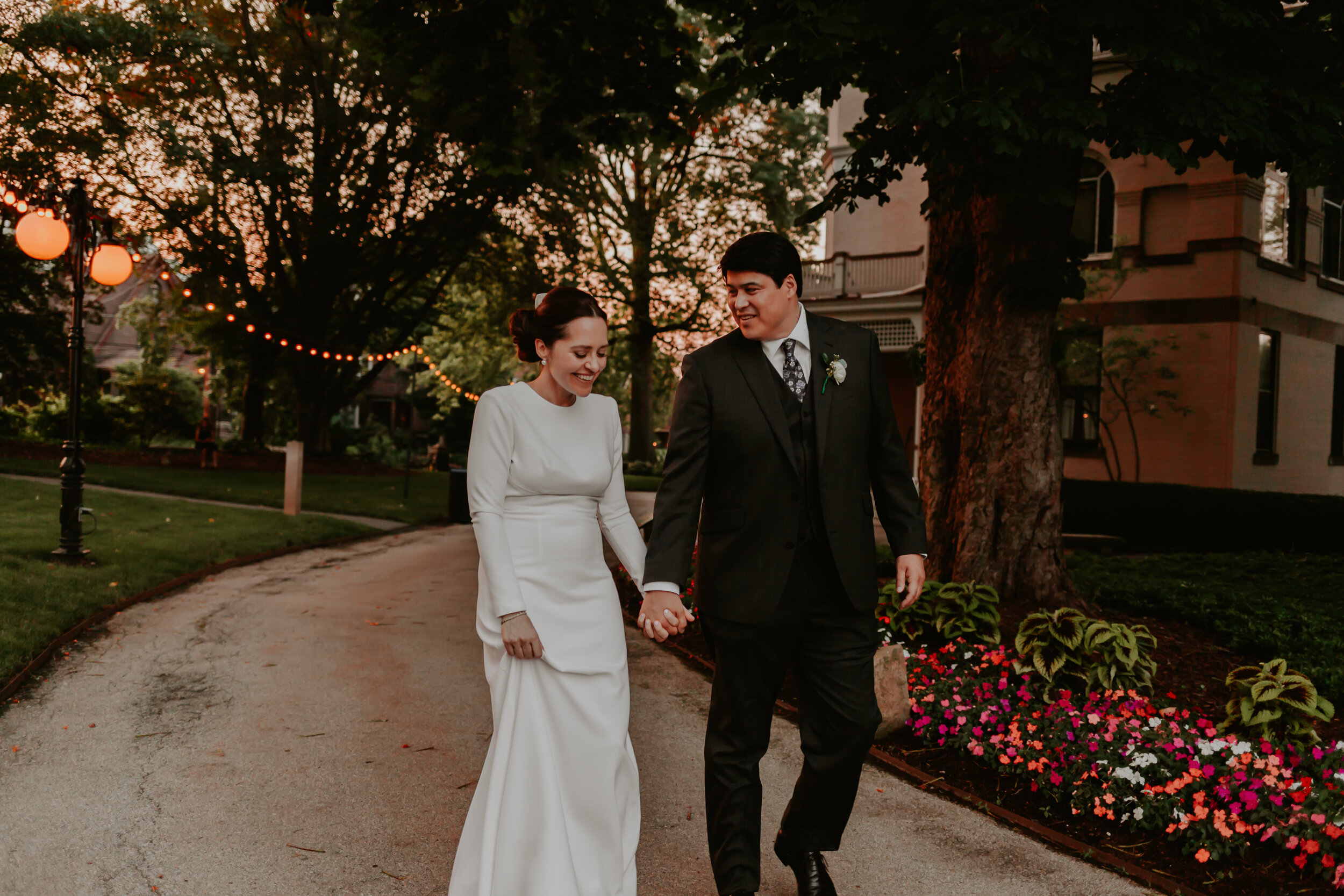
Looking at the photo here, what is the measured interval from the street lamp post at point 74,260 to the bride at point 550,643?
26.6ft

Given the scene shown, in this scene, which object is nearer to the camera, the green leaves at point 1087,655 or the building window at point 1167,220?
the green leaves at point 1087,655

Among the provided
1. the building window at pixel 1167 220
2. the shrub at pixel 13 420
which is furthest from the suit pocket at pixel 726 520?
the shrub at pixel 13 420

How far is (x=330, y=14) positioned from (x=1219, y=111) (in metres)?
7.41

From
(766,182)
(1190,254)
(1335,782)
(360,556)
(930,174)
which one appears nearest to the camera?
(1335,782)

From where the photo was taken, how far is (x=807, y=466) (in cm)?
322

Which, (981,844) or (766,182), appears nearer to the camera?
(981,844)

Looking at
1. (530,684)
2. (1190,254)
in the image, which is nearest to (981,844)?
(530,684)

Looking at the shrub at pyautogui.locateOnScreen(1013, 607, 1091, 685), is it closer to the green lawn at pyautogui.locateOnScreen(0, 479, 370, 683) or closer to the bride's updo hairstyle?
the bride's updo hairstyle

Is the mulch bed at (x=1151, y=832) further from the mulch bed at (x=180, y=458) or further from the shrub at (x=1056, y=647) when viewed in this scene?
the mulch bed at (x=180, y=458)

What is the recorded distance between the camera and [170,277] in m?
29.8

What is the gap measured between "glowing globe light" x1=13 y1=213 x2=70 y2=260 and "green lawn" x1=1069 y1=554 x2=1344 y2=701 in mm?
10434

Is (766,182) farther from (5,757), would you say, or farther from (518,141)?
(5,757)

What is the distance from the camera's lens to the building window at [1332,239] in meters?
20.1

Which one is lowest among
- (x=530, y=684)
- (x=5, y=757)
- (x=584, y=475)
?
(x=5, y=757)
